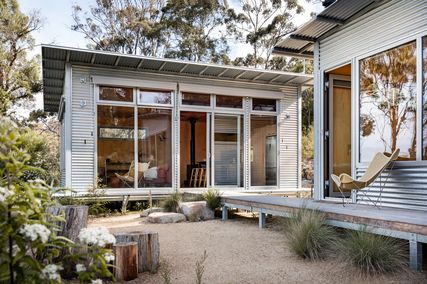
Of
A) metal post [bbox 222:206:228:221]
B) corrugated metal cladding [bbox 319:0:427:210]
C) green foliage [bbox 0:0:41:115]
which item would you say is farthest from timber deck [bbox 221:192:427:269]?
green foliage [bbox 0:0:41:115]

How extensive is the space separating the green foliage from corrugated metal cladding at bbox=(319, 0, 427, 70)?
1518 centimetres

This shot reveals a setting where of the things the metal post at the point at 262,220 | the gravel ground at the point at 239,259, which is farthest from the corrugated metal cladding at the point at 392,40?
the gravel ground at the point at 239,259

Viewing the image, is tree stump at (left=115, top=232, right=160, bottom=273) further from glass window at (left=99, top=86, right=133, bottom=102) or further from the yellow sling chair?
glass window at (left=99, top=86, right=133, bottom=102)

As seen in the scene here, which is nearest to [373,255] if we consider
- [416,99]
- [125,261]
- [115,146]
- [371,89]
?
[125,261]

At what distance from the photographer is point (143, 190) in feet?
28.8

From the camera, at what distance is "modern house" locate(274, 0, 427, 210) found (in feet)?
16.1

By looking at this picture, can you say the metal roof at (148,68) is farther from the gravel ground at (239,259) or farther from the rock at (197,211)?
the gravel ground at (239,259)

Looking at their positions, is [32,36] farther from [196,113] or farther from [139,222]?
[139,222]

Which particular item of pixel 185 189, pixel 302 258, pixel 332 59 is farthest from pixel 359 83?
pixel 185 189

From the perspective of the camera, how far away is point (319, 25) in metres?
6.27

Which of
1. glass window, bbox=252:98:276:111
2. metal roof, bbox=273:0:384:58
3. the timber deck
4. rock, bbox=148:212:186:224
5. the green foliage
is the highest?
the green foliage

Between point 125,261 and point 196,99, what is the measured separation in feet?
21.3

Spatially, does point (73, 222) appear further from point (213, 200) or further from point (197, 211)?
point (213, 200)

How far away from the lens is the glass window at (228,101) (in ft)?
32.1
